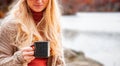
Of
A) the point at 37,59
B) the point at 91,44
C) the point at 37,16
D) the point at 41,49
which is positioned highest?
the point at 37,16

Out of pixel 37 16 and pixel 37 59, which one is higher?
pixel 37 16

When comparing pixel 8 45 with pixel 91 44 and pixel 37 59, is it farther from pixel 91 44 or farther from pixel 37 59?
pixel 91 44

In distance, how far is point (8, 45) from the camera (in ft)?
8.78

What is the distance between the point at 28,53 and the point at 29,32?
0.27 meters

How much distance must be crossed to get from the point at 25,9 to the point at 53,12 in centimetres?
20

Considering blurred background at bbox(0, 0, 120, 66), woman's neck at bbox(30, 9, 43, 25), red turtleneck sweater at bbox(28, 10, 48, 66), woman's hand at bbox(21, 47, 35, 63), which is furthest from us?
blurred background at bbox(0, 0, 120, 66)

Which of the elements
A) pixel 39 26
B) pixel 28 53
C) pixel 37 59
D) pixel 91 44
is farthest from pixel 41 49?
pixel 91 44

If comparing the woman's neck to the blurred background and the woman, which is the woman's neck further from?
the blurred background

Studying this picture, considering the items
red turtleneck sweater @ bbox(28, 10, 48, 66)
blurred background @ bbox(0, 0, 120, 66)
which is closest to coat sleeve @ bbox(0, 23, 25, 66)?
red turtleneck sweater @ bbox(28, 10, 48, 66)

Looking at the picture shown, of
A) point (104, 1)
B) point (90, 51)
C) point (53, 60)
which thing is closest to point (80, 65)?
point (53, 60)

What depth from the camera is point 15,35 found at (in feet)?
8.86

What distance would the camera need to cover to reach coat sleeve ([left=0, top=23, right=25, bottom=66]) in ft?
8.55

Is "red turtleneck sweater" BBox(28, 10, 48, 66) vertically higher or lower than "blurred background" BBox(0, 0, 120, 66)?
higher

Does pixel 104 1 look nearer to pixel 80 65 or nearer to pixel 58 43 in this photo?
pixel 80 65
